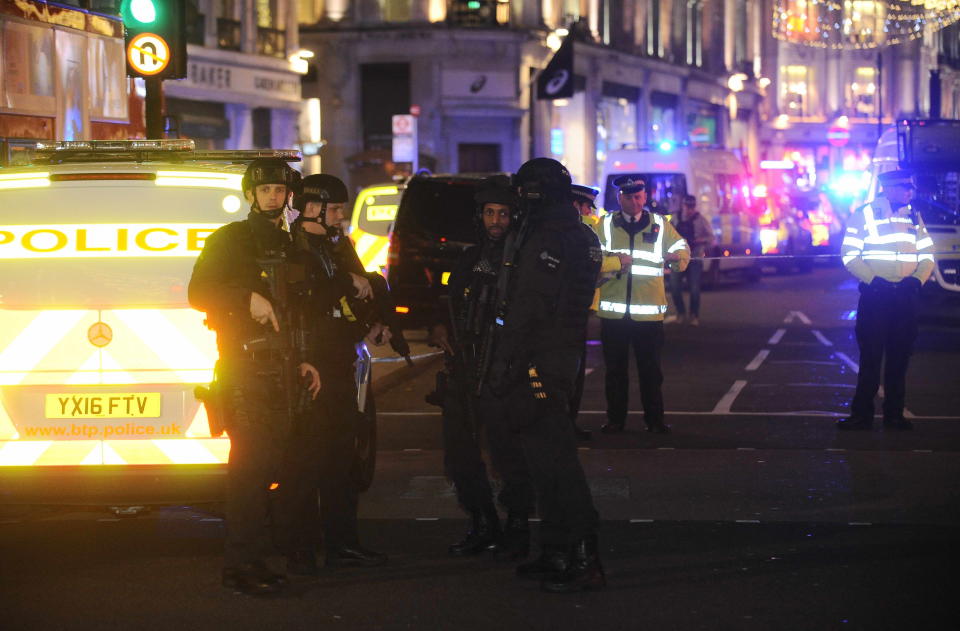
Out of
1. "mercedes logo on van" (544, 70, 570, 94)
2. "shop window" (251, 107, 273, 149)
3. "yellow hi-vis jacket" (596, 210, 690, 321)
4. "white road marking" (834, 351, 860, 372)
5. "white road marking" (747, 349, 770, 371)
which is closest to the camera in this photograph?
"yellow hi-vis jacket" (596, 210, 690, 321)

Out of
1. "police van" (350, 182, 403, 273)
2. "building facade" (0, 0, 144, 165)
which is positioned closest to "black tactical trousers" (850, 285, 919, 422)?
"building facade" (0, 0, 144, 165)

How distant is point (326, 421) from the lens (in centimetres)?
732

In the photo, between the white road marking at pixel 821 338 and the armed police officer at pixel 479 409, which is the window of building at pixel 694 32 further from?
the armed police officer at pixel 479 409

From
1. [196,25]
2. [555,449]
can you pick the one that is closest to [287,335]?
[555,449]

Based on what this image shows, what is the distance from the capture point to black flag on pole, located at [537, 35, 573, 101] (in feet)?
127

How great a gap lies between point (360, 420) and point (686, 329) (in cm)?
1371

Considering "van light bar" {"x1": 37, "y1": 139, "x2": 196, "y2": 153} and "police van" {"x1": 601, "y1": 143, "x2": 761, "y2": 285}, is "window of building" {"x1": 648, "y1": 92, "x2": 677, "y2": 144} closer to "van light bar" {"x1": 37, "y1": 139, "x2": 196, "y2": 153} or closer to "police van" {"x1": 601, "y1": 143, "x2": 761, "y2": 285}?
→ "police van" {"x1": 601, "y1": 143, "x2": 761, "y2": 285}

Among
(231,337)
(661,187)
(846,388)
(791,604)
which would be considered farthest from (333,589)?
(661,187)

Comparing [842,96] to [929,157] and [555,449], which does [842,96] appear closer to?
[929,157]

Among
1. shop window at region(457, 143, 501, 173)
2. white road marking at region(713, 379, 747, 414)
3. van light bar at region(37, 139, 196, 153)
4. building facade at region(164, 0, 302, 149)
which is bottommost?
white road marking at region(713, 379, 747, 414)

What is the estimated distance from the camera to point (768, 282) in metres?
33.5

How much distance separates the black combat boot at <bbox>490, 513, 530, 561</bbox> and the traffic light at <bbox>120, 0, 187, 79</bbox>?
6.36 meters

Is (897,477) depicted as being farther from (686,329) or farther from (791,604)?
(686,329)

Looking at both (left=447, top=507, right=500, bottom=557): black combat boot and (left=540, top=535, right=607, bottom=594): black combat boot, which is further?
(left=447, top=507, right=500, bottom=557): black combat boot
